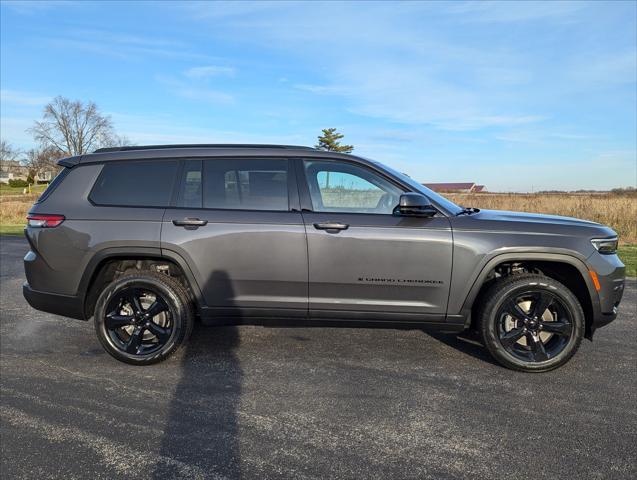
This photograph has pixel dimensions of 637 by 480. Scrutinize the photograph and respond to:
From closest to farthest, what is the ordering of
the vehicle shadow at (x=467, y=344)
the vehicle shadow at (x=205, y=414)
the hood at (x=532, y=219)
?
the vehicle shadow at (x=205, y=414) → the hood at (x=532, y=219) → the vehicle shadow at (x=467, y=344)

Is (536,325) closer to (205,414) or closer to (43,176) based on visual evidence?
(205,414)

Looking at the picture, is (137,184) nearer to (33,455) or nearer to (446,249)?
(33,455)

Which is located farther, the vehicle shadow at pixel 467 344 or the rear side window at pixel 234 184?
the vehicle shadow at pixel 467 344

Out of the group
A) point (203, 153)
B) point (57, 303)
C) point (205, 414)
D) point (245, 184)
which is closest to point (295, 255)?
point (245, 184)

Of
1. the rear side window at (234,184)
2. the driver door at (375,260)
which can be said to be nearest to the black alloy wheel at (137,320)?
the rear side window at (234,184)

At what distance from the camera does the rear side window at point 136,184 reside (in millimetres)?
4082

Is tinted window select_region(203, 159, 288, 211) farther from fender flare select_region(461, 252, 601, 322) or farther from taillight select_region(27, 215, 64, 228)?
fender flare select_region(461, 252, 601, 322)

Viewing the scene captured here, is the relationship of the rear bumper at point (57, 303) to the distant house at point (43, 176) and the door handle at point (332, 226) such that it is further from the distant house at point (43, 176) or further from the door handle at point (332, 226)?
the distant house at point (43, 176)

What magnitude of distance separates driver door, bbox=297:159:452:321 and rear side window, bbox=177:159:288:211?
0.30m

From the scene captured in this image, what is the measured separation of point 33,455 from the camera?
265cm

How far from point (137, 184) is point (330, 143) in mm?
41798

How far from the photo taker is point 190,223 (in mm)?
3941

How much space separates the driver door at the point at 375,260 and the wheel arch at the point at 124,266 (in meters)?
1.08

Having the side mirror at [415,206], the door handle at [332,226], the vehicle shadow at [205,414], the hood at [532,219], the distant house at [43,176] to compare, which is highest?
the distant house at [43,176]
